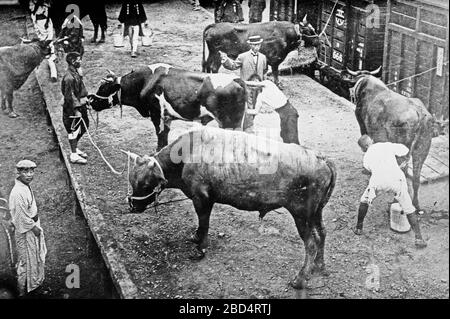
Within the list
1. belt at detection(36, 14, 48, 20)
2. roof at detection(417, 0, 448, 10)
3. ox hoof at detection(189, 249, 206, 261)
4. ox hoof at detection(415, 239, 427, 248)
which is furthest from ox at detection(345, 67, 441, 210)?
belt at detection(36, 14, 48, 20)

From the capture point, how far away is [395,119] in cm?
952

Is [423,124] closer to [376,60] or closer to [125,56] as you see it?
[376,60]

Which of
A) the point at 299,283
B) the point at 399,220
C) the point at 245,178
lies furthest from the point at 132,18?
the point at 299,283

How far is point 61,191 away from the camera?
1098 cm

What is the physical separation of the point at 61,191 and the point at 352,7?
751 centimetres

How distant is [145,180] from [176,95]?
3009 millimetres

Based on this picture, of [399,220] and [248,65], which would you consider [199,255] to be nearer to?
[399,220]

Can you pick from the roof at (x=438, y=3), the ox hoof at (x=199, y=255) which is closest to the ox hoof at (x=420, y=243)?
the ox hoof at (x=199, y=255)

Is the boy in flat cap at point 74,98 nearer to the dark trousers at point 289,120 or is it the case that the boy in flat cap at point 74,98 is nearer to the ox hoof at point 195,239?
the dark trousers at point 289,120

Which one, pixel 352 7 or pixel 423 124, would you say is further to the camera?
pixel 352 7

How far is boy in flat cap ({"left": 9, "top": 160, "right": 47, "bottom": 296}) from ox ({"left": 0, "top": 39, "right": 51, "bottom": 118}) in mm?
6294

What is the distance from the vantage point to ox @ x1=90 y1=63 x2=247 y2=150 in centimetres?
1055
